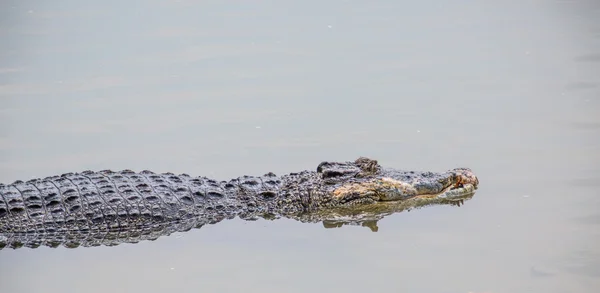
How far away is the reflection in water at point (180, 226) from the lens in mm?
9141

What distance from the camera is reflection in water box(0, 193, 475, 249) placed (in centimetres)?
914

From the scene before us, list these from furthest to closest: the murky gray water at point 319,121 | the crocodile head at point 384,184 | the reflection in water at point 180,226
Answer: the crocodile head at point 384,184 → the reflection in water at point 180,226 → the murky gray water at point 319,121

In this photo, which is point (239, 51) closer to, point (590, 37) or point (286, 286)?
point (590, 37)

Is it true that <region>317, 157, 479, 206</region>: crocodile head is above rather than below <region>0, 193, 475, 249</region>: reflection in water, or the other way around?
above

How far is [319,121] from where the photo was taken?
12.6 meters

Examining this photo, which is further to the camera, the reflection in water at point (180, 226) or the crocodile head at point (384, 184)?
the crocodile head at point (384, 184)

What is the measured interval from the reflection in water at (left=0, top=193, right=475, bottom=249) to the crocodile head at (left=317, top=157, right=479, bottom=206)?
0.06m

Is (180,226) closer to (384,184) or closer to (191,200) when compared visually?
(191,200)

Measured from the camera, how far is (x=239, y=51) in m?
16.0

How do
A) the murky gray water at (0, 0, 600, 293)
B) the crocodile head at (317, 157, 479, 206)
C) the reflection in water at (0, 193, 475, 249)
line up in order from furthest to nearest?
the crocodile head at (317, 157, 479, 206) < the reflection in water at (0, 193, 475, 249) < the murky gray water at (0, 0, 600, 293)

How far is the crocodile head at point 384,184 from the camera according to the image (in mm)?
10000

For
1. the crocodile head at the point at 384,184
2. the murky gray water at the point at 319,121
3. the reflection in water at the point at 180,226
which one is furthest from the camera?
the crocodile head at the point at 384,184

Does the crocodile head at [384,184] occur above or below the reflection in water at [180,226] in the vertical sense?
above

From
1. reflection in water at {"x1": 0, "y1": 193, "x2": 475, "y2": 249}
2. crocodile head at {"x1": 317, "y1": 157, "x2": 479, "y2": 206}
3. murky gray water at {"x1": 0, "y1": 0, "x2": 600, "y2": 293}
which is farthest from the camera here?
crocodile head at {"x1": 317, "y1": 157, "x2": 479, "y2": 206}
